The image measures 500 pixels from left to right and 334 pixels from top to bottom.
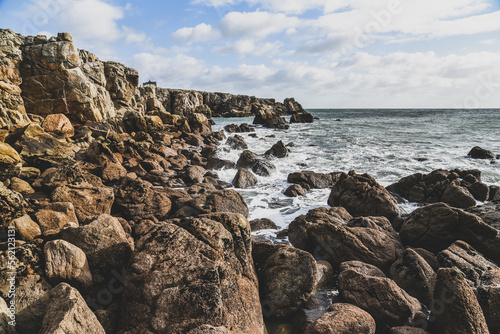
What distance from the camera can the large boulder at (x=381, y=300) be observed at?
417cm

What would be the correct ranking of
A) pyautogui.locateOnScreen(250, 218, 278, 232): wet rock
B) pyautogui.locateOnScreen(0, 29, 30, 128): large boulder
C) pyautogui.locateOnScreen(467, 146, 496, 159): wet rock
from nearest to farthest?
pyautogui.locateOnScreen(250, 218, 278, 232): wet rock → pyautogui.locateOnScreen(0, 29, 30, 128): large boulder → pyautogui.locateOnScreen(467, 146, 496, 159): wet rock

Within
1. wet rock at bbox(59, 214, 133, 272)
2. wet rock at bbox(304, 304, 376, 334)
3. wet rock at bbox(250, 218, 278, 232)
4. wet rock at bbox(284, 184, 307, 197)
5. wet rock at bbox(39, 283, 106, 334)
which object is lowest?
wet rock at bbox(250, 218, 278, 232)

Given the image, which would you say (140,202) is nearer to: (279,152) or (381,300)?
(381,300)

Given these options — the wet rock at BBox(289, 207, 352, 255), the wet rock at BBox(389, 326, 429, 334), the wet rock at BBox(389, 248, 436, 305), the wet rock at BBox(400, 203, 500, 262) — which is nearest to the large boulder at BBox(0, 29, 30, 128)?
the wet rock at BBox(289, 207, 352, 255)

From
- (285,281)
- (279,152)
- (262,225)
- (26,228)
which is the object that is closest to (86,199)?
(26,228)

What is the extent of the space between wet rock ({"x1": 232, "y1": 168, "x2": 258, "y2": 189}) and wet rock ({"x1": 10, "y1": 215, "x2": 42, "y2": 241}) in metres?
9.27

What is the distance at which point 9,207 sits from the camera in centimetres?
494

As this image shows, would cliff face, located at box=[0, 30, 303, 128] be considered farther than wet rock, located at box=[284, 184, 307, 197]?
Yes

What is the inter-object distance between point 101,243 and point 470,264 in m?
7.46

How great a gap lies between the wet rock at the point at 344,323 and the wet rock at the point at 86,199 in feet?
18.3

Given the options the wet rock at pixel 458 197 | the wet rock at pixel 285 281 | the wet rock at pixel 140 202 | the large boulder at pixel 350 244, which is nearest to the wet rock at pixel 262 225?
the large boulder at pixel 350 244

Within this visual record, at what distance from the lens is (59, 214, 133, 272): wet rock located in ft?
14.1

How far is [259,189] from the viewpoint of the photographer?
519 inches

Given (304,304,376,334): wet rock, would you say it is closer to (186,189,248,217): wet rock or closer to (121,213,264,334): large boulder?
(121,213,264,334): large boulder
